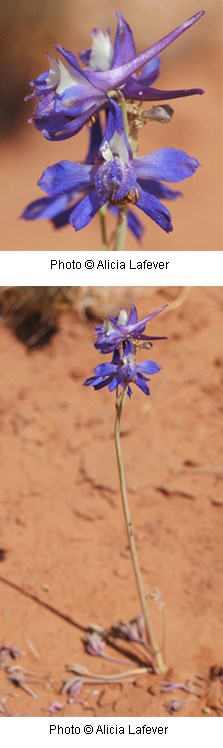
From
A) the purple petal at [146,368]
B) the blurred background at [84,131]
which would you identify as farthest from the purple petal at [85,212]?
the blurred background at [84,131]

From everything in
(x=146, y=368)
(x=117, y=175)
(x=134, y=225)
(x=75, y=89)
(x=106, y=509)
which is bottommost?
(x=106, y=509)

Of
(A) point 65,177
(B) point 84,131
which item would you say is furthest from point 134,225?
(B) point 84,131

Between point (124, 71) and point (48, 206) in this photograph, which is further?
point (48, 206)

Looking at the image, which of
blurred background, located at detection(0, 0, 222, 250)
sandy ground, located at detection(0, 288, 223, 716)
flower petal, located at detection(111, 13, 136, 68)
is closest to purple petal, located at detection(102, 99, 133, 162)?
flower petal, located at detection(111, 13, 136, 68)

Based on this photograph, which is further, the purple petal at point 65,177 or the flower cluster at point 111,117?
the purple petal at point 65,177

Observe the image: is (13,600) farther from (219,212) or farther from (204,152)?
(204,152)

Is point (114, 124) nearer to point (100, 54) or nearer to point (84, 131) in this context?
point (100, 54)
